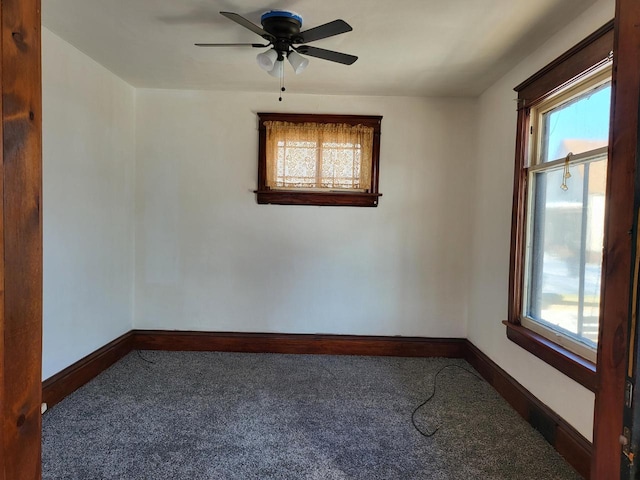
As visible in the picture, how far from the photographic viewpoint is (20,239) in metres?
0.71

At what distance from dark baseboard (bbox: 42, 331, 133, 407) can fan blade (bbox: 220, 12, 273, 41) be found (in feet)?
8.15

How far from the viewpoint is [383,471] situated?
5.75 feet

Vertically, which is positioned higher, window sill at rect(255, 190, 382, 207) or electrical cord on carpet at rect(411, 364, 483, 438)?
window sill at rect(255, 190, 382, 207)

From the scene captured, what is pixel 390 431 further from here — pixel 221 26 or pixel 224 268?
pixel 221 26

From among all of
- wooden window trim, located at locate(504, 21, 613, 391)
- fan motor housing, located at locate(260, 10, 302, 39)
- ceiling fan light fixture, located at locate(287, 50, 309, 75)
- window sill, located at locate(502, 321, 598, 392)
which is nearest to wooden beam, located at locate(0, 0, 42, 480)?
fan motor housing, located at locate(260, 10, 302, 39)

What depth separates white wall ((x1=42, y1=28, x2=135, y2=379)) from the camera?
7.48 ft

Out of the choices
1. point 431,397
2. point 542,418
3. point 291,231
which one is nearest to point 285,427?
point 431,397

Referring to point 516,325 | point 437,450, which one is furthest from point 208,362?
point 516,325

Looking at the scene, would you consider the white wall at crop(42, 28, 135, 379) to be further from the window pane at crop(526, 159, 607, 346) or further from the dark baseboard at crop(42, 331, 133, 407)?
the window pane at crop(526, 159, 607, 346)

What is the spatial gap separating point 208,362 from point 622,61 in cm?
318

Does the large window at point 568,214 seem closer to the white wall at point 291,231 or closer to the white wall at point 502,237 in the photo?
the white wall at point 502,237

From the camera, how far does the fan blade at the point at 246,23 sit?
173 centimetres

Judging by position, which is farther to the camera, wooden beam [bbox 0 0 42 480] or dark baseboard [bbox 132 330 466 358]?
dark baseboard [bbox 132 330 466 358]

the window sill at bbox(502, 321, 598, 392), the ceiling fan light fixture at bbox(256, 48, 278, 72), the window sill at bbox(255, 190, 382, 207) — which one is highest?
the ceiling fan light fixture at bbox(256, 48, 278, 72)
